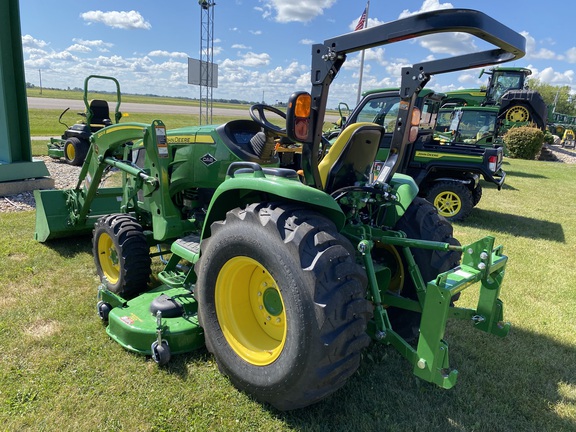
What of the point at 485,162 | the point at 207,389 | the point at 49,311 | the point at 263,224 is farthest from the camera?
the point at 485,162

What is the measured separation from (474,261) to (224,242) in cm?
145

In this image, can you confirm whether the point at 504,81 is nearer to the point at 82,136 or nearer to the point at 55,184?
the point at 82,136

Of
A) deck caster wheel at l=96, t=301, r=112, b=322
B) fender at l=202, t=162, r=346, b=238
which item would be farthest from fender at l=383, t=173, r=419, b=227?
deck caster wheel at l=96, t=301, r=112, b=322

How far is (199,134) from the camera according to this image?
3.70 metres

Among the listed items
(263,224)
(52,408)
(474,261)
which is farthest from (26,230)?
(474,261)

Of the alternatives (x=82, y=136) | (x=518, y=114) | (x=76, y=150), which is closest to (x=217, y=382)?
(x=76, y=150)

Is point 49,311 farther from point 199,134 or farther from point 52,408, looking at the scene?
point 199,134

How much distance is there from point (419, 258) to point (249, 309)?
51.0 inches

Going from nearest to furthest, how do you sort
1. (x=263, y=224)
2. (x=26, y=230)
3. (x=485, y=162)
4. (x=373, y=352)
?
1. (x=263, y=224)
2. (x=373, y=352)
3. (x=26, y=230)
4. (x=485, y=162)

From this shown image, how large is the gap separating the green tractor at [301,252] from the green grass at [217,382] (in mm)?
186

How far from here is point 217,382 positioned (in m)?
2.68

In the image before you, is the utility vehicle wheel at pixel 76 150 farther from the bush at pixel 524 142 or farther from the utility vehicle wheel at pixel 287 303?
the bush at pixel 524 142

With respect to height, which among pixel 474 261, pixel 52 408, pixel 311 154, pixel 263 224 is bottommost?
pixel 52 408

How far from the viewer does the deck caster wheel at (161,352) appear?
271 centimetres
